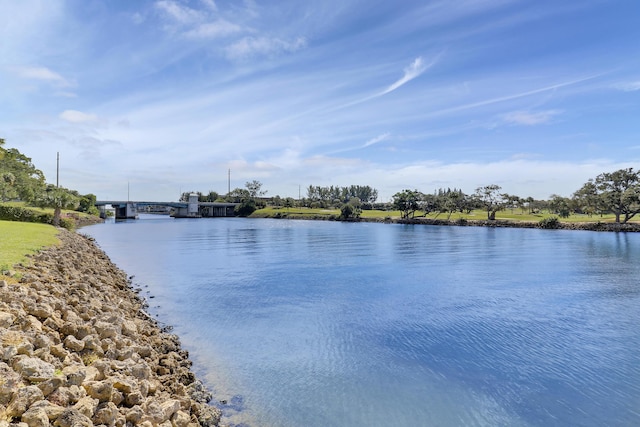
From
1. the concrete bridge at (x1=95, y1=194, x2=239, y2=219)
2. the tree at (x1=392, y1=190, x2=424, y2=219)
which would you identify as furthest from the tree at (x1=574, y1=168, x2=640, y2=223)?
the concrete bridge at (x1=95, y1=194, x2=239, y2=219)

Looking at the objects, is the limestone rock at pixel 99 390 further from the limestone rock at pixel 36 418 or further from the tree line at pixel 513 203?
the tree line at pixel 513 203

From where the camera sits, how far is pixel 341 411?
10789mm

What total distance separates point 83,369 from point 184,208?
18552cm

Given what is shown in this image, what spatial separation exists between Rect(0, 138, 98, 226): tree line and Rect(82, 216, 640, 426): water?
2982 cm

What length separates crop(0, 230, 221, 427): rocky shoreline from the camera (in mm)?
6551

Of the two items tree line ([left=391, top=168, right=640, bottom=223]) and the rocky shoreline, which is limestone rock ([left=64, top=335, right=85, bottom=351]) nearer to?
the rocky shoreline

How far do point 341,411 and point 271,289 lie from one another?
15506 mm

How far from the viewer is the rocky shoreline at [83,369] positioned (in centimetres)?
655

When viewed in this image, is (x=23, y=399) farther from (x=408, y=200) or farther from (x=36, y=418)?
(x=408, y=200)

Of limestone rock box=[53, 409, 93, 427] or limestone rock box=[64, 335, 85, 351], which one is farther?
limestone rock box=[64, 335, 85, 351]

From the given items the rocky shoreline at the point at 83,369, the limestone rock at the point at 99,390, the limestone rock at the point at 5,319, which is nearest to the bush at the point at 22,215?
the rocky shoreline at the point at 83,369

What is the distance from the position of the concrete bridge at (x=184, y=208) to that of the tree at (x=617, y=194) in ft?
452

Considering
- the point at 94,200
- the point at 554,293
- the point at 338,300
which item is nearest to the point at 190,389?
the point at 338,300

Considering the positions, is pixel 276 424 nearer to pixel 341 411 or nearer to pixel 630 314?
pixel 341 411
